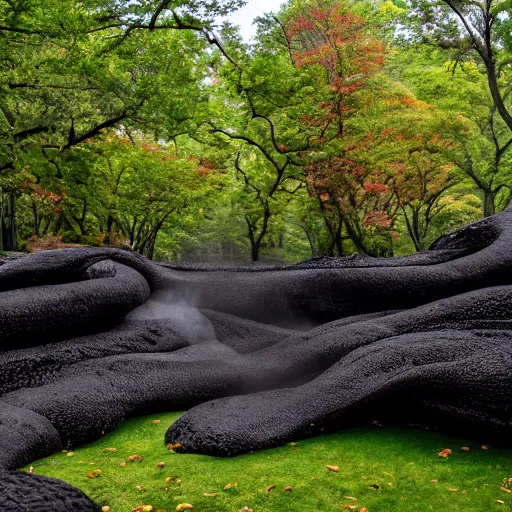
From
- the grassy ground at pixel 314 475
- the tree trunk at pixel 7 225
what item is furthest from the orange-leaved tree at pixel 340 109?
the grassy ground at pixel 314 475

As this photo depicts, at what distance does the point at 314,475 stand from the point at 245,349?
216 cm

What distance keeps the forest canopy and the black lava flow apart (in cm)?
671

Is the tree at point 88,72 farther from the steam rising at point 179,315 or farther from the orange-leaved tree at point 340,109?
the steam rising at point 179,315

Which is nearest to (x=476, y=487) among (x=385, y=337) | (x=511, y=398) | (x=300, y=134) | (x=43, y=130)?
(x=511, y=398)

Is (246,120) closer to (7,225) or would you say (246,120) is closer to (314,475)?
(7,225)

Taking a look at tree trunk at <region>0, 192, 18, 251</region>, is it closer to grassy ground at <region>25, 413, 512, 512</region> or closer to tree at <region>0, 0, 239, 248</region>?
tree at <region>0, 0, 239, 248</region>

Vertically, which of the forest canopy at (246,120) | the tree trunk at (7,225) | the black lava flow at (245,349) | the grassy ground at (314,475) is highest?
the forest canopy at (246,120)

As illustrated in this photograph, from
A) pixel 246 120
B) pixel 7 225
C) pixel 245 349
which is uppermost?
pixel 246 120

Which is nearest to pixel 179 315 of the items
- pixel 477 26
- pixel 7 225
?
pixel 477 26

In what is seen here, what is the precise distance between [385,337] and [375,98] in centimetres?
1272

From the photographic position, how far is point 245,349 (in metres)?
4.82

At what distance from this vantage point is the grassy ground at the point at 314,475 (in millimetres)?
2439

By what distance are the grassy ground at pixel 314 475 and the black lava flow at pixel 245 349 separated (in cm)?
13

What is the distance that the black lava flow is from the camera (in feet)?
9.95
